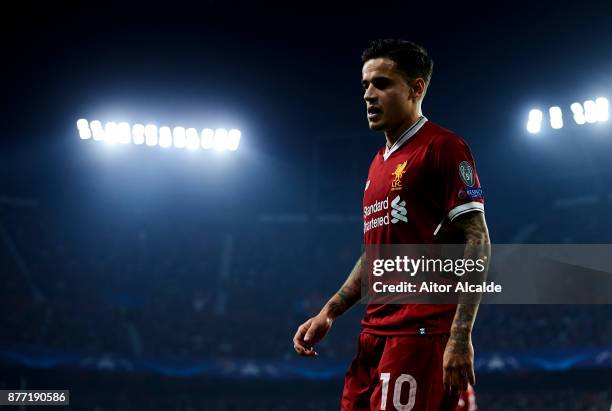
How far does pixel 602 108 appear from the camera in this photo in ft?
59.0

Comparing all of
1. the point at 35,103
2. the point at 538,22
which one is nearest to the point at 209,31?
the point at 35,103

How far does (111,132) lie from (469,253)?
66.8ft

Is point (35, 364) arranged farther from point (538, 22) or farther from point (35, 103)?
point (538, 22)

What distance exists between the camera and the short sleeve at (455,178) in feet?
9.13

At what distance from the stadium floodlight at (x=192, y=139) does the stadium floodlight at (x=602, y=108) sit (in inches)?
503

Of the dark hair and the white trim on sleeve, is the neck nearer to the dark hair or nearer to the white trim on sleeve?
the dark hair

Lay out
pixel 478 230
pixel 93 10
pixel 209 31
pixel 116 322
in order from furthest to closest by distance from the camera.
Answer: pixel 116 322 < pixel 209 31 < pixel 93 10 < pixel 478 230

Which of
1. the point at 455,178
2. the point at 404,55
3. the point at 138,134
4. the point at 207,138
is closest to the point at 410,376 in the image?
the point at 455,178

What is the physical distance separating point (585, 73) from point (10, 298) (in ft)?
62.2

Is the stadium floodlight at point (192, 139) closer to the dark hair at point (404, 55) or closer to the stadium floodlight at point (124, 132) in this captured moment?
the stadium floodlight at point (124, 132)

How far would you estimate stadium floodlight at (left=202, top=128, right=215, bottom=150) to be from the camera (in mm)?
22569

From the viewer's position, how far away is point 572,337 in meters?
20.6

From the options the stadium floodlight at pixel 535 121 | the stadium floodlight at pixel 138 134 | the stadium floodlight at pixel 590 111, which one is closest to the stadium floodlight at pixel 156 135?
the stadium floodlight at pixel 138 134

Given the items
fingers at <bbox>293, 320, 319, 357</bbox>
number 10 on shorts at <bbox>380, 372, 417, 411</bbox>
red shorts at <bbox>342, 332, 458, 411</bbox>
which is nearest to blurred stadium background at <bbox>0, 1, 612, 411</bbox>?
fingers at <bbox>293, 320, 319, 357</bbox>
